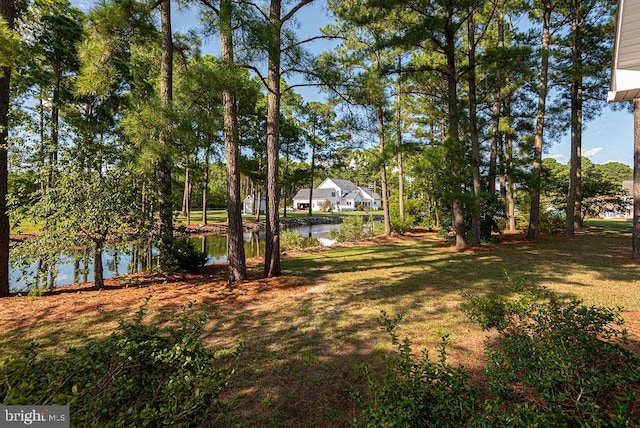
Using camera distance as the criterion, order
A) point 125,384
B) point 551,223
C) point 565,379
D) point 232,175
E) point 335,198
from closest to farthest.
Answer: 1. point 125,384
2. point 565,379
3. point 232,175
4. point 551,223
5. point 335,198

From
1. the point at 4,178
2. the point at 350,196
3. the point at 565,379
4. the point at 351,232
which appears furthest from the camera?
the point at 350,196

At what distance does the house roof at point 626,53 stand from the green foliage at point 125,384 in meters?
7.07

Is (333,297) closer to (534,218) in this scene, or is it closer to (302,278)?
(302,278)

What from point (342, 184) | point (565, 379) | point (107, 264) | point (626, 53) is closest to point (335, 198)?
point (342, 184)

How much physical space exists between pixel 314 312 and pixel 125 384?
3385 millimetres

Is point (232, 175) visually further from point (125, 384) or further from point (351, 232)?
point (351, 232)

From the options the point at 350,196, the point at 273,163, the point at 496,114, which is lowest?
the point at 273,163

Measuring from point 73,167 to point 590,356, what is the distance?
→ 7.52 m

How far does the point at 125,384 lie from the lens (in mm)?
1508

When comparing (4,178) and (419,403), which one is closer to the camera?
(419,403)

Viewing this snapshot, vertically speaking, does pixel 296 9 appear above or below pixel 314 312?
above

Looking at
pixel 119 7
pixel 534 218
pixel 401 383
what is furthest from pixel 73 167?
pixel 534 218

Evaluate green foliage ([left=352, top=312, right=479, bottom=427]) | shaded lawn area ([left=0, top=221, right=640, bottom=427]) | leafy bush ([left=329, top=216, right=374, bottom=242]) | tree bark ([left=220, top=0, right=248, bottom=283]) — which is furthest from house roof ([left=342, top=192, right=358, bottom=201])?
green foliage ([left=352, top=312, right=479, bottom=427])

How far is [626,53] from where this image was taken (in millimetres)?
4551
